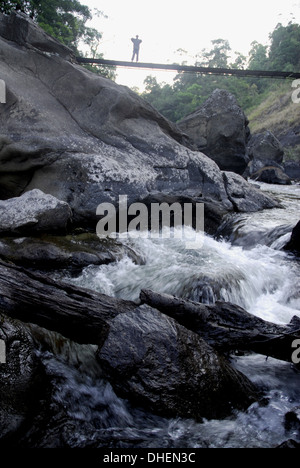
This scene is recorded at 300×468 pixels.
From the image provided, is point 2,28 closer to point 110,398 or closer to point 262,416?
point 110,398

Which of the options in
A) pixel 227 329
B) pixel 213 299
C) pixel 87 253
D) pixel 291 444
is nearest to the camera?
pixel 291 444

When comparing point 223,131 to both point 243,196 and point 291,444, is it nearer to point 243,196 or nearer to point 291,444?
point 243,196

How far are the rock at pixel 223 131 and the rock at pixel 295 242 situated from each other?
9.83 m

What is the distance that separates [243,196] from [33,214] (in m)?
5.59

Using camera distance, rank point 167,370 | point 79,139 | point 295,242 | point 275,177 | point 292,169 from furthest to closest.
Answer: point 292,169 < point 275,177 < point 79,139 < point 295,242 < point 167,370

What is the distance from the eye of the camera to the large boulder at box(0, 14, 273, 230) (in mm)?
6344

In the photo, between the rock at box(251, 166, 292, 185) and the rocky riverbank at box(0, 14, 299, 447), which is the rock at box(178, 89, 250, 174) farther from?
the rocky riverbank at box(0, 14, 299, 447)

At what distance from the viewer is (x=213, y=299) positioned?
400cm

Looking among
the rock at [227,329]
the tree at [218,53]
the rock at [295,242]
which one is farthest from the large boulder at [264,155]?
the tree at [218,53]

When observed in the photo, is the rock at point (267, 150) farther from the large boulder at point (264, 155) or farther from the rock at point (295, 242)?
the rock at point (295, 242)

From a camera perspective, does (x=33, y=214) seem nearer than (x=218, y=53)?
Yes

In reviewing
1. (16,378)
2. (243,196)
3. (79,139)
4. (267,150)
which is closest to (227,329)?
(16,378)

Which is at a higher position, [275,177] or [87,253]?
[275,177]

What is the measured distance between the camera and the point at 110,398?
244 cm
